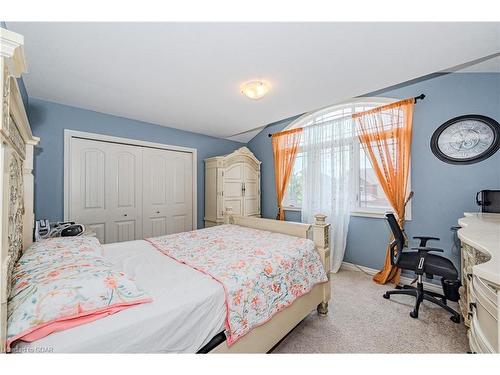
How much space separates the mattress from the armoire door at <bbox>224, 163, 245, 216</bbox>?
2.44 meters

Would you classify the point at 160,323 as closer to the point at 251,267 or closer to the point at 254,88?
the point at 251,267

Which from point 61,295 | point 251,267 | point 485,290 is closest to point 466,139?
point 485,290

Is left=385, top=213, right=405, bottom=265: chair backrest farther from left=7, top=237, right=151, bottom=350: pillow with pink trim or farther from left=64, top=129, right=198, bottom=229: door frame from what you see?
left=64, top=129, right=198, bottom=229: door frame

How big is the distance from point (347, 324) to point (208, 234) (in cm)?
161

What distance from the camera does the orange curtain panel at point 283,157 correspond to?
3.86 m

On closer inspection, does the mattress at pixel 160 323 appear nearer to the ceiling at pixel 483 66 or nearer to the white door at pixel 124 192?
the white door at pixel 124 192

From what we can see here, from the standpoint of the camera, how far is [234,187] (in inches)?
157

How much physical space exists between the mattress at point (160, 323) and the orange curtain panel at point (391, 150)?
2601 millimetres

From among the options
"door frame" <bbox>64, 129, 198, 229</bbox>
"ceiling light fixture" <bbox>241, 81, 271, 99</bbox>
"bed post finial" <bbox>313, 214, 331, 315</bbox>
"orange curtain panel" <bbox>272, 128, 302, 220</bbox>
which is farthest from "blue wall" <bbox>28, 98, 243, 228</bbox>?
"bed post finial" <bbox>313, 214, 331, 315</bbox>

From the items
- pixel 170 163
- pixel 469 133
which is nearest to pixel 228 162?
pixel 170 163

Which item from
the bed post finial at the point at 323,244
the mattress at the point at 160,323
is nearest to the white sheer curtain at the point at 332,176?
the bed post finial at the point at 323,244

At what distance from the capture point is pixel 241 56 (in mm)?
1760

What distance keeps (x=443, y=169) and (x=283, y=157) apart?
229 cm
